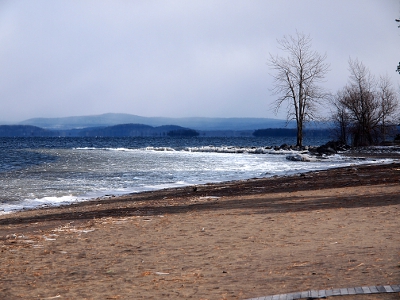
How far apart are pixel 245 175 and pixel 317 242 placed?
17223 mm

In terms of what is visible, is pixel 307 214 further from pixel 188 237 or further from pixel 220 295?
pixel 220 295

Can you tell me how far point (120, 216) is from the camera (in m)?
12.7

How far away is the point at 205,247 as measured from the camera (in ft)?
28.7

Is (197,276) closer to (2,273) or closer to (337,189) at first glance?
(2,273)

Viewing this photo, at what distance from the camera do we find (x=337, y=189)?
16016 millimetres

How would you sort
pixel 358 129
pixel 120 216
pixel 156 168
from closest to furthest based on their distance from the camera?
pixel 120 216 < pixel 156 168 < pixel 358 129

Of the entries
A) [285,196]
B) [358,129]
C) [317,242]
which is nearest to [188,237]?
[317,242]

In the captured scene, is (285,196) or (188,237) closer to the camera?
(188,237)

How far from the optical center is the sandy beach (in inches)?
257

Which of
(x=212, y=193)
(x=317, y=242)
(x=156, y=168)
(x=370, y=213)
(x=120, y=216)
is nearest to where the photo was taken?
(x=317, y=242)

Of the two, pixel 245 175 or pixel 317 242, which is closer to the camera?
pixel 317 242

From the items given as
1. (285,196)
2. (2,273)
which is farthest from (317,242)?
(285,196)

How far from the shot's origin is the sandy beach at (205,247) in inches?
257

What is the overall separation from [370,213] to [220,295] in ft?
18.8
